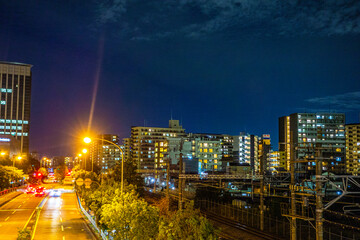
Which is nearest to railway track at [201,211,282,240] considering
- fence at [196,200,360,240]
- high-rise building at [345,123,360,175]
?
fence at [196,200,360,240]

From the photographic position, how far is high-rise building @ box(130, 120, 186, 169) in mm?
177600

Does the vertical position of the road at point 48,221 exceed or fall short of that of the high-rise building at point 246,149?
it falls short

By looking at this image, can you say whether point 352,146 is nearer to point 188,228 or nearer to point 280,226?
point 280,226

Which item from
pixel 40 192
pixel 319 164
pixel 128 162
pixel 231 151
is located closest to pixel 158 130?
pixel 231 151

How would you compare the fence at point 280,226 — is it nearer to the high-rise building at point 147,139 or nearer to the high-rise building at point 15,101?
the high-rise building at point 147,139

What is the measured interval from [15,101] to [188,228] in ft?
660

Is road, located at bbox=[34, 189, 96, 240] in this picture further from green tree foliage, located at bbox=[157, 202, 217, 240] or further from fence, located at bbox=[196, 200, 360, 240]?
fence, located at bbox=[196, 200, 360, 240]

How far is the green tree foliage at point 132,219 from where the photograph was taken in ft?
67.3

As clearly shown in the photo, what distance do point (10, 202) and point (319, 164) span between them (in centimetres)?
5659

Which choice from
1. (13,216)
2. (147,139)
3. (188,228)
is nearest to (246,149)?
(147,139)

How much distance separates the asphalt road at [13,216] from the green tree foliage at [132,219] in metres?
11.4

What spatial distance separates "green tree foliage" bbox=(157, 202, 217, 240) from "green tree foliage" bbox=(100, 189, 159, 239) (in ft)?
11.3

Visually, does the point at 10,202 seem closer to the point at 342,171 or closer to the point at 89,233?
the point at 89,233

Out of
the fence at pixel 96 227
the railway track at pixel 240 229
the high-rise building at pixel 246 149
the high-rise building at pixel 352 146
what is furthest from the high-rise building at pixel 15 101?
the railway track at pixel 240 229
